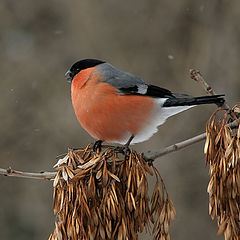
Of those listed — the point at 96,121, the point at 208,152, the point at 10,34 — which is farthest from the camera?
the point at 10,34

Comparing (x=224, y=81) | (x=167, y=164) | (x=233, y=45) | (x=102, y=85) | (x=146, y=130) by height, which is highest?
(x=233, y=45)

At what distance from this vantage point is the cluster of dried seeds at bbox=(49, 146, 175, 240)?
4.30 ft

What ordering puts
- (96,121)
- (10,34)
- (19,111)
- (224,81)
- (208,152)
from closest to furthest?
(208,152)
(96,121)
(224,81)
(19,111)
(10,34)

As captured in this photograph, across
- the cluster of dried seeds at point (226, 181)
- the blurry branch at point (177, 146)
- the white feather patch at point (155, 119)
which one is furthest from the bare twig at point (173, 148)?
the white feather patch at point (155, 119)

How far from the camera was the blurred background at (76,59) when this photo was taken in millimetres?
3828

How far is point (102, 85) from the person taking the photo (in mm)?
1879

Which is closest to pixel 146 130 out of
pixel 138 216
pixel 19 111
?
pixel 138 216

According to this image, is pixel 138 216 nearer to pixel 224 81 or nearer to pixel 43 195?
pixel 224 81

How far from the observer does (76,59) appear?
4.11 meters

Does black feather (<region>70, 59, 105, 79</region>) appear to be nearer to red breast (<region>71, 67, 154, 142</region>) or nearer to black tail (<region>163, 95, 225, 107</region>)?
red breast (<region>71, 67, 154, 142</region>)

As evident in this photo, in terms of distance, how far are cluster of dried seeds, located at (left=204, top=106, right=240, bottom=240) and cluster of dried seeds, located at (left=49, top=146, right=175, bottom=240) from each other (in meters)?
0.16

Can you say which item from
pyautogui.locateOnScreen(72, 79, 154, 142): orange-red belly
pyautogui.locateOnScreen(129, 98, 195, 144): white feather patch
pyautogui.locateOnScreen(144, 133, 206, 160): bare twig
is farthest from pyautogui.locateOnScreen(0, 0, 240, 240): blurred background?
pyautogui.locateOnScreen(144, 133, 206, 160): bare twig

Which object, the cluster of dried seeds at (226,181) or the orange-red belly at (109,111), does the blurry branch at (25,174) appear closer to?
the orange-red belly at (109,111)

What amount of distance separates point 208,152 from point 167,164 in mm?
2586
